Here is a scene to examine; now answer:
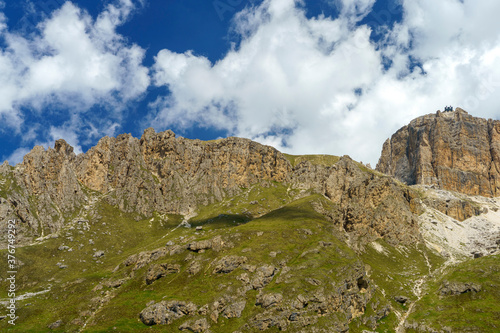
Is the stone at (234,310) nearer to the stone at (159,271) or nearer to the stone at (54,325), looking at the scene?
the stone at (159,271)

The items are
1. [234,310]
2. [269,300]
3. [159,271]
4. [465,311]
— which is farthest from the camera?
[465,311]

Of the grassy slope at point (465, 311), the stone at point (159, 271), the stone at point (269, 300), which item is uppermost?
the stone at point (159, 271)

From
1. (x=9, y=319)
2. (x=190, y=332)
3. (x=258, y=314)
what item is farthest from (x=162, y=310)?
(x=9, y=319)

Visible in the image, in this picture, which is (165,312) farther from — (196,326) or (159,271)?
(159,271)

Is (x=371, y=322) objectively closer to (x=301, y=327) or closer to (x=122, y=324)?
(x=301, y=327)

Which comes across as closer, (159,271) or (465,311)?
(159,271)

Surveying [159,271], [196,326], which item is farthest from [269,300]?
[159,271]

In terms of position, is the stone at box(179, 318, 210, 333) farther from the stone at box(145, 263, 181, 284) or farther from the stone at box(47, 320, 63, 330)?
the stone at box(47, 320, 63, 330)

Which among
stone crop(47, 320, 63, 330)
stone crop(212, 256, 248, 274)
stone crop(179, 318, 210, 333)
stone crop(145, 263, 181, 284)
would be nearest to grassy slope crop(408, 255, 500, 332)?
stone crop(212, 256, 248, 274)

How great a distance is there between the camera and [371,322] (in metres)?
164

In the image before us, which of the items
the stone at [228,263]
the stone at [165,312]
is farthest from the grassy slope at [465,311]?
the stone at [165,312]

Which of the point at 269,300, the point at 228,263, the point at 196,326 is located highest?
the point at 228,263

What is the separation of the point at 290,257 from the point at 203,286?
169ft

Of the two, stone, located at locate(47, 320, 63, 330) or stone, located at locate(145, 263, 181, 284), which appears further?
stone, located at locate(145, 263, 181, 284)
